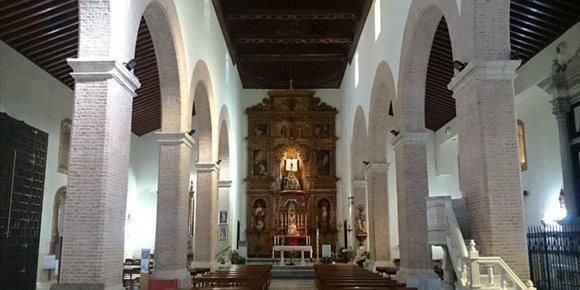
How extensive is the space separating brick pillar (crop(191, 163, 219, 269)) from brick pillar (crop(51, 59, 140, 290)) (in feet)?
30.6

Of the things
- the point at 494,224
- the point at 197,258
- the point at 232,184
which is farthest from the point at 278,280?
the point at 494,224

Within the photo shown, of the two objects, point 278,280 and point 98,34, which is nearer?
point 98,34

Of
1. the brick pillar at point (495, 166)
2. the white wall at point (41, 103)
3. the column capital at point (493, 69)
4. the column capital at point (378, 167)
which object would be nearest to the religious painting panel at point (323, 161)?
the column capital at point (378, 167)

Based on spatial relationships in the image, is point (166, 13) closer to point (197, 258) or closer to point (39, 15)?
point (39, 15)

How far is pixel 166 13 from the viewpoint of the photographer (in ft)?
39.7

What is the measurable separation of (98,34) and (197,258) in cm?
1097

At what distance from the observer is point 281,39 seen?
78.7 ft

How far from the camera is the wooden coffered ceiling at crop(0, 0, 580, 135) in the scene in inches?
538

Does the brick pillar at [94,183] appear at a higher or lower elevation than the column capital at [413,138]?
lower

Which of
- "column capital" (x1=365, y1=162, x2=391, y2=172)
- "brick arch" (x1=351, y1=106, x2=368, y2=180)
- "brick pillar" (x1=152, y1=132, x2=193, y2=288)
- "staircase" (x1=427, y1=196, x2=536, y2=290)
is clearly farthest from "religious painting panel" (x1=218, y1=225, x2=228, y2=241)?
"staircase" (x1=427, y1=196, x2=536, y2=290)

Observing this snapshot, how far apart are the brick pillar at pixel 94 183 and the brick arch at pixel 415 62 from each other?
22.3 ft

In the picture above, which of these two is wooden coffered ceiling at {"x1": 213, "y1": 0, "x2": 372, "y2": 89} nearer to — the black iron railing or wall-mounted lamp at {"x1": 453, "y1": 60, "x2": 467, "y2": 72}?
wall-mounted lamp at {"x1": 453, "y1": 60, "x2": 467, "y2": 72}

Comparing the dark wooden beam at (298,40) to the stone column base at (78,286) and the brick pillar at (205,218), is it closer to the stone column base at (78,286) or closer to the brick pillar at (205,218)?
the brick pillar at (205,218)

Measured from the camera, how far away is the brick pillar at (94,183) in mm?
7949
